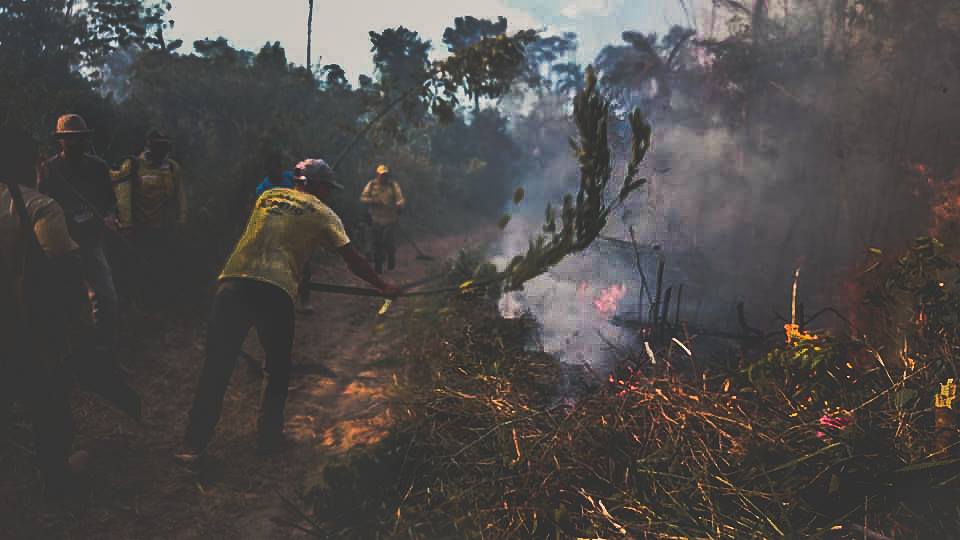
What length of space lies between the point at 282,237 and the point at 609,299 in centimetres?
795

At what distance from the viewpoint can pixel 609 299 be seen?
10805 mm

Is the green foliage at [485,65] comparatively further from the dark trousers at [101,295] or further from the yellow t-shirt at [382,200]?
the dark trousers at [101,295]

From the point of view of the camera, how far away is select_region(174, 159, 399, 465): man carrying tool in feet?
12.3

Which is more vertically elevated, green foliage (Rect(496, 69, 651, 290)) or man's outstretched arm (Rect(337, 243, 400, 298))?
green foliage (Rect(496, 69, 651, 290))

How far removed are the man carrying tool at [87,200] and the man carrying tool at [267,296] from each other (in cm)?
137

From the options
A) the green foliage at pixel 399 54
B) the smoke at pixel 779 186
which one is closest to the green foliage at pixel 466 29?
the green foliage at pixel 399 54

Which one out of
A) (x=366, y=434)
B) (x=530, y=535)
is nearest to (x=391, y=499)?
(x=530, y=535)

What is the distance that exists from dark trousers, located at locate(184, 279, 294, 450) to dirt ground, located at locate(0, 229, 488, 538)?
32cm

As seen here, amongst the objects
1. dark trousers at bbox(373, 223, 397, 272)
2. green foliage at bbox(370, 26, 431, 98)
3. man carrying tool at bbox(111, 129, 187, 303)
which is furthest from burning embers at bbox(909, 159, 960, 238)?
green foliage at bbox(370, 26, 431, 98)

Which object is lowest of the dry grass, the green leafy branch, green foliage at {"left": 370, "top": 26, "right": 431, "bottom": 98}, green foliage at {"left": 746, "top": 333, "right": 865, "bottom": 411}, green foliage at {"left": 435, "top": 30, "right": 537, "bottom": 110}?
the dry grass

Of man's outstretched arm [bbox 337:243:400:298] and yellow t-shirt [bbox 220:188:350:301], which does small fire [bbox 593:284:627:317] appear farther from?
yellow t-shirt [bbox 220:188:350:301]

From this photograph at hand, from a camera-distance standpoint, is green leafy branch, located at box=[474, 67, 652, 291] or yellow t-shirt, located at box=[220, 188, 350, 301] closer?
green leafy branch, located at box=[474, 67, 652, 291]

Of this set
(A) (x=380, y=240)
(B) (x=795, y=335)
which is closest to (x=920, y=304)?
(B) (x=795, y=335)

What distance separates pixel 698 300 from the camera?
12.4 metres
